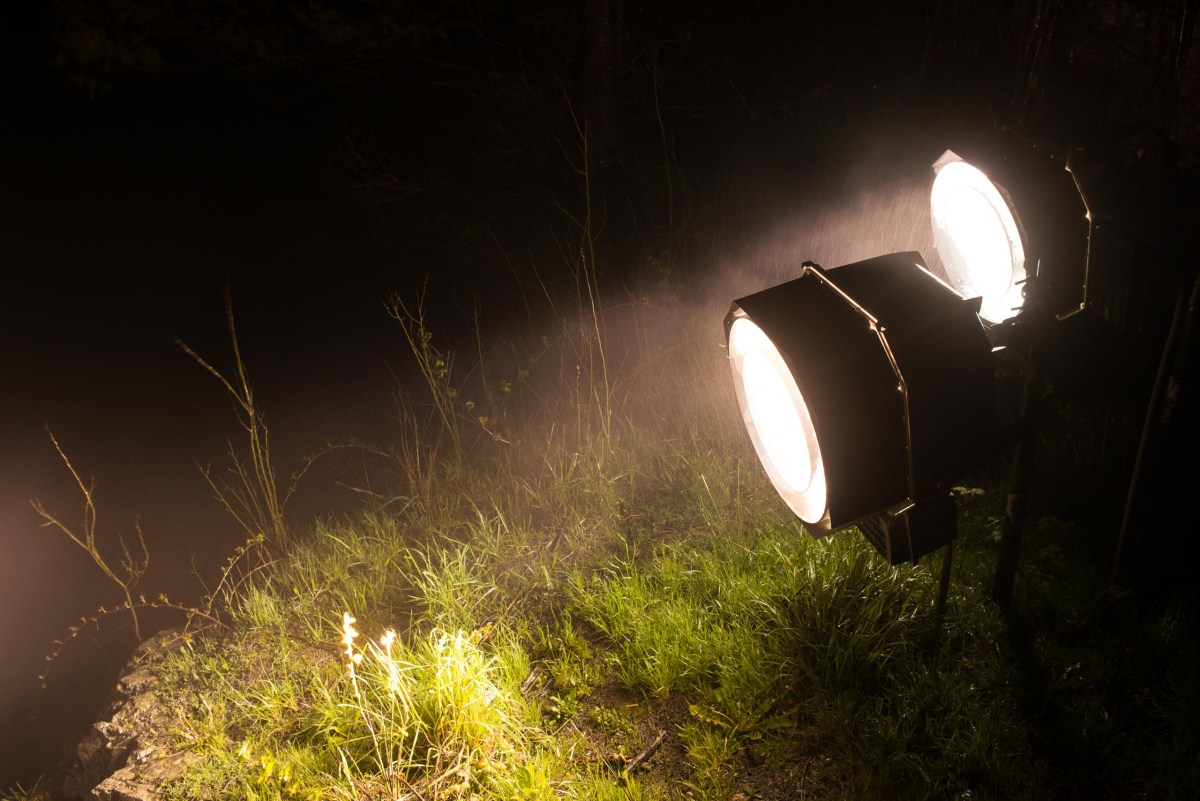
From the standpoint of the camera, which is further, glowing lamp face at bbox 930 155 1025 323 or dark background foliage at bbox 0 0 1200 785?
dark background foliage at bbox 0 0 1200 785

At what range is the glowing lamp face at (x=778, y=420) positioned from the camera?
113 cm

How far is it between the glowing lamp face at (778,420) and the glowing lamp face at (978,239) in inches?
22.2

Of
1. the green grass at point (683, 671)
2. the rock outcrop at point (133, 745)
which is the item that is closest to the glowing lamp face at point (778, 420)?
the green grass at point (683, 671)

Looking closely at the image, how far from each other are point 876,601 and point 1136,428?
161cm

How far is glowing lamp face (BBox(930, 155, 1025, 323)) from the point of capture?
1409mm

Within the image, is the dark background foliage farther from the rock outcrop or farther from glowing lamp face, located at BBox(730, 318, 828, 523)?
glowing lamp face, located at BBox(730, 318, 828, 523)

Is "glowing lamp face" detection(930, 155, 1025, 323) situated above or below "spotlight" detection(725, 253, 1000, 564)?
above

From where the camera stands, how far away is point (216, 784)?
2.19m

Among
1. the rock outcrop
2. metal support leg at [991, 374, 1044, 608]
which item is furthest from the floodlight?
the rock outcrop

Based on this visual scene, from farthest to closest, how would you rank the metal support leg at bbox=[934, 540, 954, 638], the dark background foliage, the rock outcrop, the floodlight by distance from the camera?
the dark background foliage
the rock outcrop
the metal support leg at bbox=[934, 540, 954, 638]
the floodlight

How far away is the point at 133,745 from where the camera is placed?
2.45 metres

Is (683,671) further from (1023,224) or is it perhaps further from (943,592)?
(1023,224)

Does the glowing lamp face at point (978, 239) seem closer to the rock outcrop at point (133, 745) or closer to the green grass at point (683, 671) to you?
the green grass at point (683, 671)

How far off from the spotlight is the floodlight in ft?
1.01
